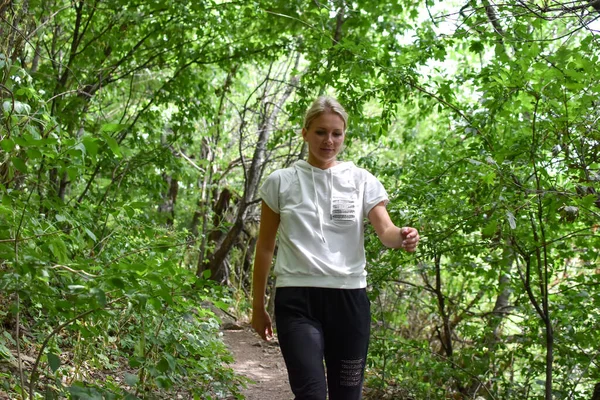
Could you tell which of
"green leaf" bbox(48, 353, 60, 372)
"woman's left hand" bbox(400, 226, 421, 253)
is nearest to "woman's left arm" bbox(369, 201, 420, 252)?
"woman's left hand" bbox(400, 226, 421, 253)

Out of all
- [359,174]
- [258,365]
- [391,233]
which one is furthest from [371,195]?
[258,365]

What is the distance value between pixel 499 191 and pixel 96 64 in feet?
17.0

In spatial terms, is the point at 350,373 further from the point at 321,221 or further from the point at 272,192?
the point at 272,192

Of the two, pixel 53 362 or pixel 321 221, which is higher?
pixel 321 221

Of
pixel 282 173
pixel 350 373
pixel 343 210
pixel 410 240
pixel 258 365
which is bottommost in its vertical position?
pixel 258 365

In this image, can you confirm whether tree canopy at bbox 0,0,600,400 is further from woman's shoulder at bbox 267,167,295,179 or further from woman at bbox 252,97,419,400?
woman's shoulder at bbox 267,167,295,179

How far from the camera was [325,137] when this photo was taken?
9.63 ft

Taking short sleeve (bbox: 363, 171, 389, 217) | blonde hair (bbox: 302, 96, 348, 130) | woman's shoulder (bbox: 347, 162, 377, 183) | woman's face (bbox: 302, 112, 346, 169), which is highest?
blonde hair (bbox: 302, 96, 348, 130)

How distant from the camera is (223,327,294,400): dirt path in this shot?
17.6 feet

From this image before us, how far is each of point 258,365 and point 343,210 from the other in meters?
4.27

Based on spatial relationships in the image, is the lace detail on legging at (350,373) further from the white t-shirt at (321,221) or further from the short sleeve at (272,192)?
the short sleeve at (272,192)

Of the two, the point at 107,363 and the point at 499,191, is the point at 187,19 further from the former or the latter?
the point at 499,191

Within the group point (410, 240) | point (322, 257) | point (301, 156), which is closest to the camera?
point (410, 240)

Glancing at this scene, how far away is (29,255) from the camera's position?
235 centimetres
